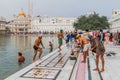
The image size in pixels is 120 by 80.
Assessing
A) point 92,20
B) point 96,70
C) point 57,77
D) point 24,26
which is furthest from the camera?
point 24,26

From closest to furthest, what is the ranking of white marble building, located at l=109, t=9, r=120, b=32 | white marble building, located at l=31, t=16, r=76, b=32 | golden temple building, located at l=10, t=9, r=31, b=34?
white marble building, located at l=109, t=9, r=120, b=32
white marble building, located at l=31, t=16, r=76, b=32
golden temple building, located at l=10, t=9, r=31, b=34

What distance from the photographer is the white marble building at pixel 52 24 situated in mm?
133000

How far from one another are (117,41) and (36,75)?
18.8 m

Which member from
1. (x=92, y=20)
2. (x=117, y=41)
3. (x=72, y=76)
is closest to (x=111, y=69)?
(x=72, y=76)

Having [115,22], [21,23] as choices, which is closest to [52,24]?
[21,23]

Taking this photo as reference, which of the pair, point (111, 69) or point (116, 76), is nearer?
point (116, 76)

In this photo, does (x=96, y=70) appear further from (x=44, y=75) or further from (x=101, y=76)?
(x=44, y=75)

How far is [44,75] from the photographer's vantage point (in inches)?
427

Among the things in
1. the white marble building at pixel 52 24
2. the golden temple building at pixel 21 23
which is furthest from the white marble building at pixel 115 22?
the golden temple building at pixel 21 23

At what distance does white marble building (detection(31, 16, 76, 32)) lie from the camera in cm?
13300

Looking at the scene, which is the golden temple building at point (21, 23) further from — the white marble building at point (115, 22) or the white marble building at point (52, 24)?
the white marble building at point (115, 22)

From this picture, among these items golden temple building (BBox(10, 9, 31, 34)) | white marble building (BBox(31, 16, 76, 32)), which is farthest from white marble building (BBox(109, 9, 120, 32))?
golden temple building (BBox(10, 9, 31, 34))

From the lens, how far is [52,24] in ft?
435

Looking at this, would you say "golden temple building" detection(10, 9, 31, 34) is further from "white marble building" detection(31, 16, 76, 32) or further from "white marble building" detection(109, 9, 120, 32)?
"white marble building" detection(109, 9, 120, 32)
